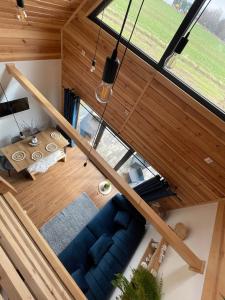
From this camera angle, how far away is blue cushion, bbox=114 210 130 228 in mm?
3832

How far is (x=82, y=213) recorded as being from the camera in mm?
4582

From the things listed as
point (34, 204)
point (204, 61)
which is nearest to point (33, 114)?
point (34, 204)

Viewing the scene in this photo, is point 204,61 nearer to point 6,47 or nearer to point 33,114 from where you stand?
point 6,47

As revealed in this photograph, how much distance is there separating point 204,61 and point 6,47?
3.03 m

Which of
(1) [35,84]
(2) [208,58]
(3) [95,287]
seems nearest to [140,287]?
(3) [95,287]

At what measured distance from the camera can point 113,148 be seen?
4.98 metres

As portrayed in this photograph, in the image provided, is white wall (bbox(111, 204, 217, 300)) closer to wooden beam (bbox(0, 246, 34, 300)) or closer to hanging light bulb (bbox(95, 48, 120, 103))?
wooden beam (bbox(0, 246, 34, 300))

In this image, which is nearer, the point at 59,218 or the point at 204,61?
the point at 204,61

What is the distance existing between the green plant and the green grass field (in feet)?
7.05

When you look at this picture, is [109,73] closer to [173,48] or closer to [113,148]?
[173,48]

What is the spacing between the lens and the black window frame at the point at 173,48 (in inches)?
98.1

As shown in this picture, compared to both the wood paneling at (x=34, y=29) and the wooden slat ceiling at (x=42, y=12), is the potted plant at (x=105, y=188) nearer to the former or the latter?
the wood paneling at (x=34, y=29)

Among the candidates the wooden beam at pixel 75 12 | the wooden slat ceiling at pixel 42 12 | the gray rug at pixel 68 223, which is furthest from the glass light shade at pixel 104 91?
the gray rug at pixel 68 223

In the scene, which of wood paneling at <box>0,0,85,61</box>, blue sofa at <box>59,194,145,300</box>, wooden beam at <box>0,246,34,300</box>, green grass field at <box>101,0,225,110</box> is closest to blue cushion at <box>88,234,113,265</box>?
blue sofa at <box>59,194,145,300</box>
